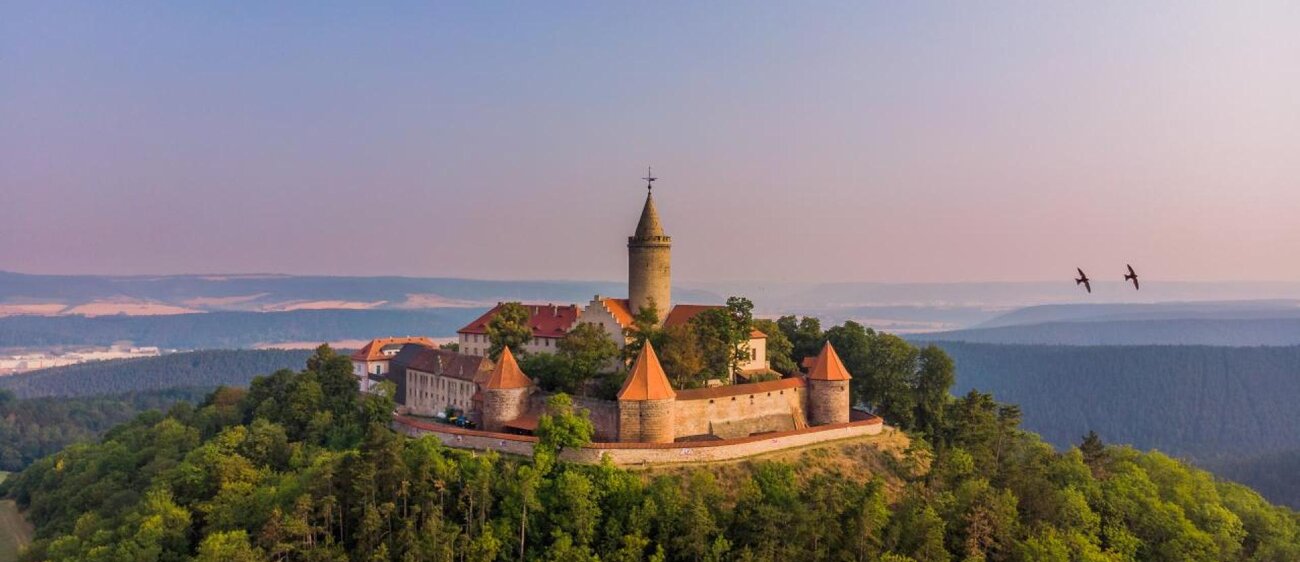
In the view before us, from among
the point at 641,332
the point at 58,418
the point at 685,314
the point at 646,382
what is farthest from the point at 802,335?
the point at 58,418

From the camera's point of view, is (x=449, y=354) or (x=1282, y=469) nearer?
(x=449, y=354)

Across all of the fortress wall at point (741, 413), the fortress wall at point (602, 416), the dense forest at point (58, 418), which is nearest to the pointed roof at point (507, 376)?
the fortress wall at point (602, 416)

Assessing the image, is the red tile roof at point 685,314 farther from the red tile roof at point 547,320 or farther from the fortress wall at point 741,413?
the red tile roof at point 547,320

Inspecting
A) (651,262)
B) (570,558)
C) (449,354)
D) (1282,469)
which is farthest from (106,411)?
(1282,469)

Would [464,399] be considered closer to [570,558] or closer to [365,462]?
[365,462]

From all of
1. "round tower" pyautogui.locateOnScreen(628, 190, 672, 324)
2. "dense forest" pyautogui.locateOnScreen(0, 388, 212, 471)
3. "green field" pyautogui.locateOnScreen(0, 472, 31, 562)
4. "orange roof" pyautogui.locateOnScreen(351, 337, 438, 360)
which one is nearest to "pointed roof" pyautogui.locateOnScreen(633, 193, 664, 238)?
"round tower" pyautogui.locateOnScreen(628, 190, 672, 324)
